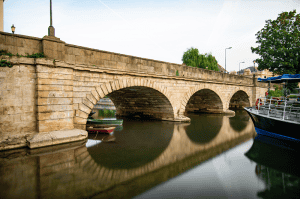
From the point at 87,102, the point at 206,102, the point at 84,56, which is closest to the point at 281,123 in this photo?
the point at 87,102

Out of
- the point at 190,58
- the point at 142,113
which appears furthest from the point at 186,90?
the point at 190,58

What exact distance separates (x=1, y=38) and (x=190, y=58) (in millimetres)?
36059

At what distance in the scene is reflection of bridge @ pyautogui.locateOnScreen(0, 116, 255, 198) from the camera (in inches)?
174

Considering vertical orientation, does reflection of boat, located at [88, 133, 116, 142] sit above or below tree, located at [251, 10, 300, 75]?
below

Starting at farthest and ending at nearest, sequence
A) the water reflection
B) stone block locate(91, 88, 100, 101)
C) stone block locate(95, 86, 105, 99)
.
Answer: the water reflection, stone block locate(95, 86, 105, 99), stone block locate(91, 88, 100, 101)

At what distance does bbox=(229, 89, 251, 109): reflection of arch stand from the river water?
16208 millimetres

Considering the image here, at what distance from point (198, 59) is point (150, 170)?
35.8m

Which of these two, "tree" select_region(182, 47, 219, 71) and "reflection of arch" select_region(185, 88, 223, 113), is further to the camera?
"tree" select_region(182, 47, 219, 71)

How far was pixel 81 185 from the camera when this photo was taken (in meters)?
4.68

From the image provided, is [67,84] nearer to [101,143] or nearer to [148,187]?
[101,143]

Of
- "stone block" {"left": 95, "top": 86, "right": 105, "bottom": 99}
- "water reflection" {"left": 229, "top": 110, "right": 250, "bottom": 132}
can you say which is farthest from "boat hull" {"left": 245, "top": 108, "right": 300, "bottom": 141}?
"stone block" {"left": 95, "top": 86, "right": 105, "bottom": 99}

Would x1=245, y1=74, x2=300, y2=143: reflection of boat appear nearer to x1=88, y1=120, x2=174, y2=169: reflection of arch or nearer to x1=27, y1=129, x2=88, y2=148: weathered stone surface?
x1=88, y1=120, x2=174, y2=169: reflection of arch

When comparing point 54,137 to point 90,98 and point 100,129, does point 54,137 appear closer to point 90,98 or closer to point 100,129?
point 90,98

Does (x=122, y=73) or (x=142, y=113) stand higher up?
(x=122, y=73)
